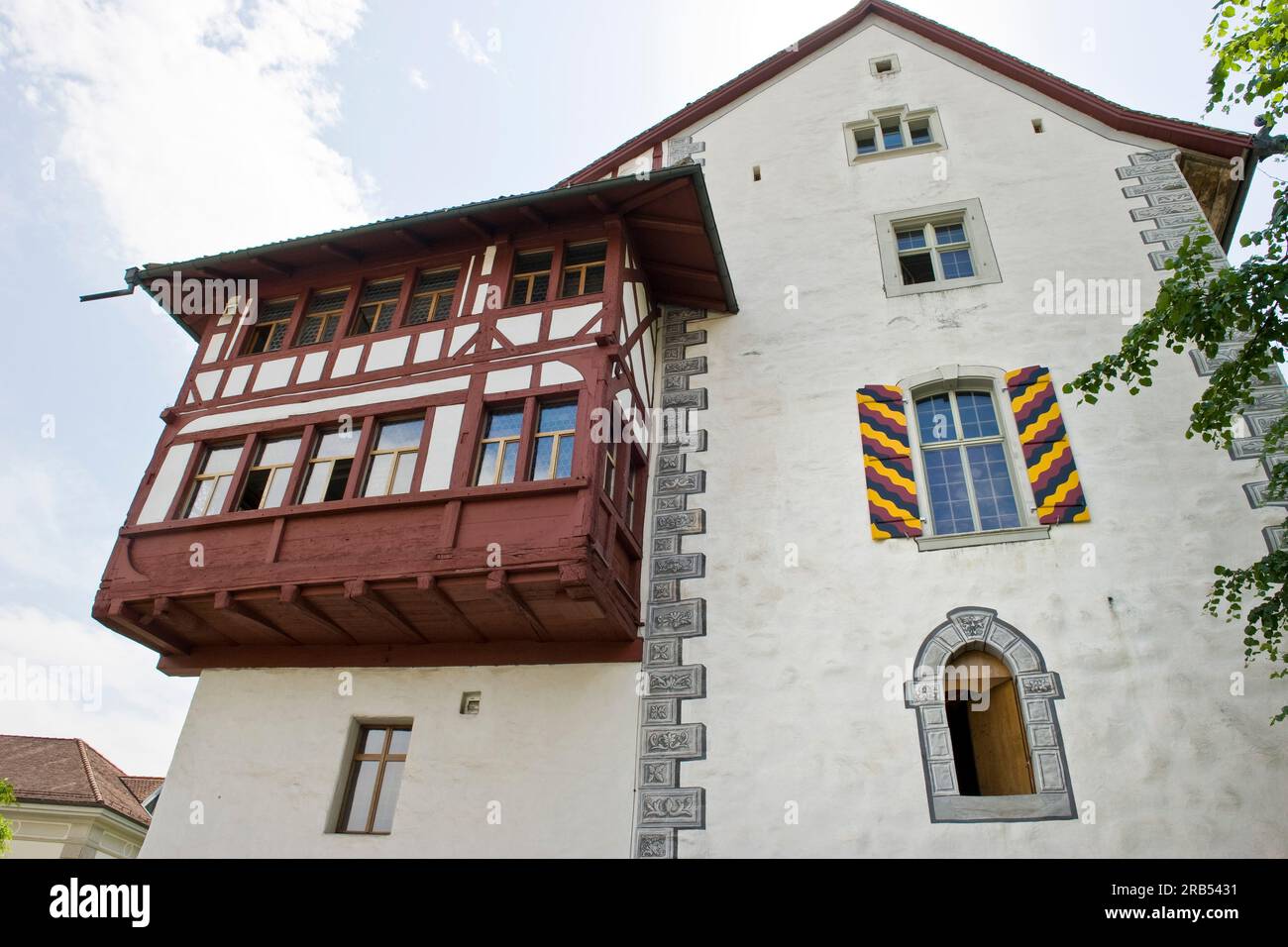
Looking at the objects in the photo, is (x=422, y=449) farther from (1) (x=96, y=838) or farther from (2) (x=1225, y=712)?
(1) (x=96, y=838)

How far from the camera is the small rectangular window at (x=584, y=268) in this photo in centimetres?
1165

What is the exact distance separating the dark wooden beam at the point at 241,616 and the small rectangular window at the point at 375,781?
1.62 m

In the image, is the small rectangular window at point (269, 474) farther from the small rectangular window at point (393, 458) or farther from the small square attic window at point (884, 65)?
the small square attic window at point (884, 65)

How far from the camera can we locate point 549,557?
29.2ft

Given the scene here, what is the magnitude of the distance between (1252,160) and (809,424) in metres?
7.82

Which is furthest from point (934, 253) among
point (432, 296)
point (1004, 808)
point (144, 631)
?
point (144, 631)

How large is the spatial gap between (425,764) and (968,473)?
7164mm

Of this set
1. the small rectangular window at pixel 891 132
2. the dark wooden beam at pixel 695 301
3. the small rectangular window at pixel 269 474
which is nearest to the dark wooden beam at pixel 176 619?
the small rectangular window at pixel 269 474

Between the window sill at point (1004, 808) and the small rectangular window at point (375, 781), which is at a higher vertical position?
the small rectangular window at point (375, 781)

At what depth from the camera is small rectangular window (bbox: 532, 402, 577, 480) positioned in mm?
9820

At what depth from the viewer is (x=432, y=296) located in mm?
12250
